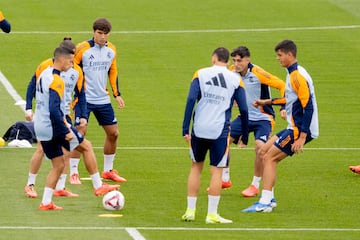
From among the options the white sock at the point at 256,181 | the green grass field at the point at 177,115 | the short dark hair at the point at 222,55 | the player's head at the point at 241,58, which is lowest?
the green grass field at the point at 177,115

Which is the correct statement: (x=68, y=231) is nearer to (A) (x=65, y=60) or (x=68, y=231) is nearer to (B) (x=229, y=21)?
(A) (x=65, y=60)

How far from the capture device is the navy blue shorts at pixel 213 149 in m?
17.3

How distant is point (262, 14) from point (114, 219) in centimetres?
2308

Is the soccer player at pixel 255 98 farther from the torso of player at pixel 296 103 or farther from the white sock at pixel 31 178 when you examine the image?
the white sock at pixel 31 178

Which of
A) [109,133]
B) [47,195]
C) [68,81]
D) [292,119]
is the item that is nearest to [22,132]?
[109,133]

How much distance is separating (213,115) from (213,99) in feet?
0.70

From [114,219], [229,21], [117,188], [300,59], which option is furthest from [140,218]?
[229,21]

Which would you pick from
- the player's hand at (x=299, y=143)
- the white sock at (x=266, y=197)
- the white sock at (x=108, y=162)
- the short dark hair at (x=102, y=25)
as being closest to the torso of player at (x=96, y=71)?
the short dark hair at (x=102, y=25)

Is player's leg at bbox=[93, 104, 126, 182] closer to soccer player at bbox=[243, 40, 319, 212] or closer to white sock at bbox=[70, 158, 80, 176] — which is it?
white sock at bbox=[70, 158, 80, 176]

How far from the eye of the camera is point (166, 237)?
16125 millimetres

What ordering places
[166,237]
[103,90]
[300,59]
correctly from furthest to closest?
1. [300,59]
2. [103,90]
3. [166,237]

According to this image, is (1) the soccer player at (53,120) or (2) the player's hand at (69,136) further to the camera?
(2) the player's hand at (69,136)

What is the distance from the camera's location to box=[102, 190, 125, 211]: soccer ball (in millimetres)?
17781

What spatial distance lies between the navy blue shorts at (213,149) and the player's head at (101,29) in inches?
124
